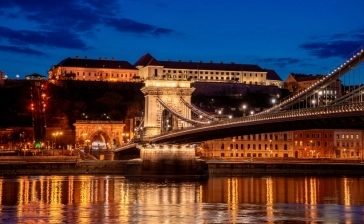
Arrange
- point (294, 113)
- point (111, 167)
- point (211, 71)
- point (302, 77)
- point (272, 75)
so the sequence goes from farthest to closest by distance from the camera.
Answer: point (272, 75) → point (211, 71) → point (302, 77) → point (111, 167) → point (294, 113)

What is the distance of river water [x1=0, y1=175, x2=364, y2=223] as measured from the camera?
24.9m

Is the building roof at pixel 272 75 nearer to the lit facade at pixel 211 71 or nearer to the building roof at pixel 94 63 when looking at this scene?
the lit facade at pixel 211 71

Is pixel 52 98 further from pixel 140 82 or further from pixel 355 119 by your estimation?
pixel 355 119

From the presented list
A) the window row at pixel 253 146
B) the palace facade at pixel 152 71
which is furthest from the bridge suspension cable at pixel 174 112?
the palace facade at pixel 152 71

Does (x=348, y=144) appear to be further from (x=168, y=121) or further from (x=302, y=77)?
(x=302, y=77)

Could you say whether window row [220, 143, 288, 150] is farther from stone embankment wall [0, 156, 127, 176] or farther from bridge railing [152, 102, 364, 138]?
bridge railing [152, 102, 364, 138]

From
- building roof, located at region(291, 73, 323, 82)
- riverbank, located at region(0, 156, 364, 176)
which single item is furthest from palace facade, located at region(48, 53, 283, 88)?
riverbank, located at region(0, 156, 364, 176)

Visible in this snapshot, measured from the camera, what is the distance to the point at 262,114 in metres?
37.3

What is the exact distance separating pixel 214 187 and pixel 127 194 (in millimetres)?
7751

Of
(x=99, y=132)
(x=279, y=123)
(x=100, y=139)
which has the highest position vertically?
(x=99, y=132)

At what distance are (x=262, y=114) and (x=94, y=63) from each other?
83.5 m

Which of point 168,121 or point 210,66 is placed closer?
point 168,121

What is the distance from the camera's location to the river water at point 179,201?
81.6ft

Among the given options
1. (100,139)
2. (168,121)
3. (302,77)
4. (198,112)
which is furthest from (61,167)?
(302,77)
